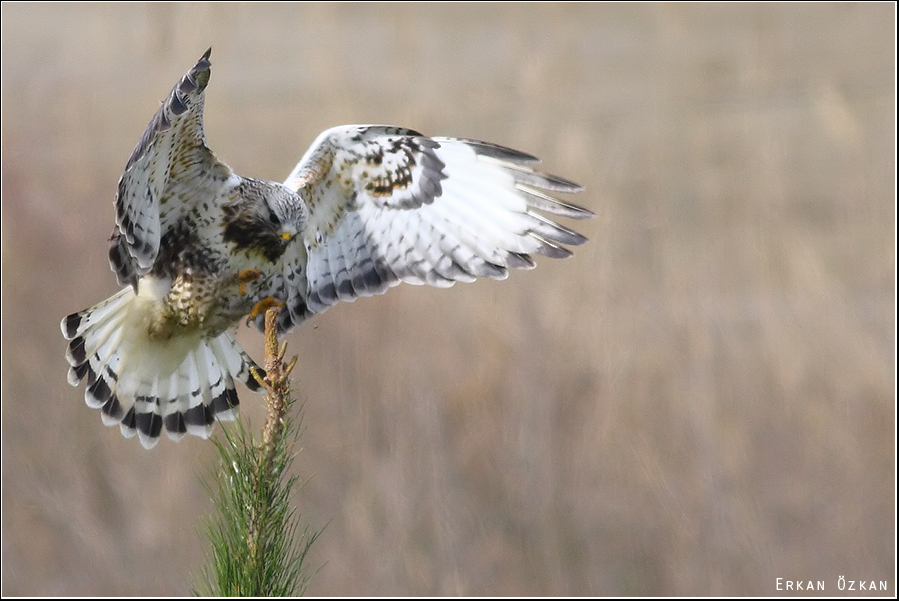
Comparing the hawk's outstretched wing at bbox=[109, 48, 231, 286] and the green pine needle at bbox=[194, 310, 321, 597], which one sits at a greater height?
the hawk's outstretched wing at bbox=[109, 48, 231, 286]

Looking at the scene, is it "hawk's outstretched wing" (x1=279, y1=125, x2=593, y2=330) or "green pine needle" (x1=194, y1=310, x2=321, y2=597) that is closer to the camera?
"green pine needle" (x1=194, y1=310, x2=321, y2=597)

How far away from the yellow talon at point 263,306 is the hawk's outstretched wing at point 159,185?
8.5 inches

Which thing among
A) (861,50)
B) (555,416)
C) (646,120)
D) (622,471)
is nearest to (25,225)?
(555,416)

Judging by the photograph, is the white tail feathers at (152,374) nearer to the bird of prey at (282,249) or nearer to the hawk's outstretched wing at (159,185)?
the bird of prey at (282,249)

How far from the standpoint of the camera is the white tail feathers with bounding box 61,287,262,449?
83.1 inches

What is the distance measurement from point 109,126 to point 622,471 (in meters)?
2.51

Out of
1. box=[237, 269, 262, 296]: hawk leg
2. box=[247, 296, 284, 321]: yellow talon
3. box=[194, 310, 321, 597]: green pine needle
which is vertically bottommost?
box=[194, 310, 321, 597]: green pine needle

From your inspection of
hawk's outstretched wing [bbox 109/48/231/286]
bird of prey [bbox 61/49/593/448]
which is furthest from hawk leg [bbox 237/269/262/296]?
hawk's outstretched wing [bbox 109/48/231/286]

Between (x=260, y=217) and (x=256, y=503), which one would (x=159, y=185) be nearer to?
(x=260, y=217)

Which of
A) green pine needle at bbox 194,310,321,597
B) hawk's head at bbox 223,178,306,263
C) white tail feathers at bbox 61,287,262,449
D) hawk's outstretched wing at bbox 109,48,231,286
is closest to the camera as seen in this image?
green pine needle at bbox 194,310,321,597

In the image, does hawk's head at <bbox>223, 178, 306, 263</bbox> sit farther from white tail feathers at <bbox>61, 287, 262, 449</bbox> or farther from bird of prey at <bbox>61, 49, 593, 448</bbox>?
white tail feathers at <bbox>61, 287, 262, 449</bbox>

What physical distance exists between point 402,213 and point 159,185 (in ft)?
1.62

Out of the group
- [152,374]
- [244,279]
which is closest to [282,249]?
[244,279]

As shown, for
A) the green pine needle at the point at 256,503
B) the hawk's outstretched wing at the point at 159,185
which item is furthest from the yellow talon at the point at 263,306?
the green pine needle at the point at 256,503
